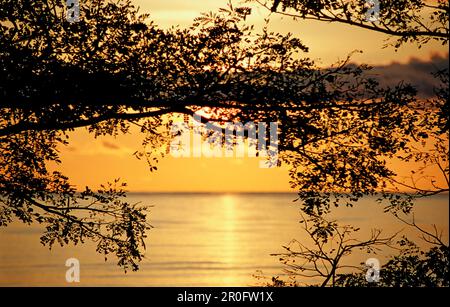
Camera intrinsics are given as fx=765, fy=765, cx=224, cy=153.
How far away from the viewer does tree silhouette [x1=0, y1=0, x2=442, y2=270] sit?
16.3 m

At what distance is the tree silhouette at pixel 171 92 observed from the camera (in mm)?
16297

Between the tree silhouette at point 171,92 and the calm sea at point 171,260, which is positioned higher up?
the tree silhouette at point 171,92

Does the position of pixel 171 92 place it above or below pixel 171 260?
above

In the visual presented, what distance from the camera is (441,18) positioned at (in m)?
18.1

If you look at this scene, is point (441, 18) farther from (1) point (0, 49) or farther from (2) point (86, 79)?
(1) point (0, 49)

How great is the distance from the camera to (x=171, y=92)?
1666cm

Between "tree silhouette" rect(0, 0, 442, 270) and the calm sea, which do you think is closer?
"tree silhouette" rect(0, 0, 442, 270)

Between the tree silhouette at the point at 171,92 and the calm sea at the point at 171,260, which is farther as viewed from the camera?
the calm sea at the point at 171,260

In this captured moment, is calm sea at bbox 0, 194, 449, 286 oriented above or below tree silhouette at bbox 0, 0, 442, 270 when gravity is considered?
below

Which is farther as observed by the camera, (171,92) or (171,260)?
(171,260)
